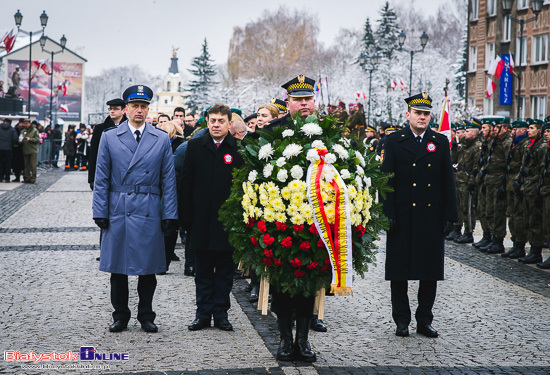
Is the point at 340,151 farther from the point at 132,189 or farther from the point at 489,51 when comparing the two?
the point at 489,51

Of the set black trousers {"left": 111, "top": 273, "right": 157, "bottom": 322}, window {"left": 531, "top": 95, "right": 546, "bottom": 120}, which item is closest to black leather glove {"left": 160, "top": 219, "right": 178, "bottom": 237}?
black trousers {"left": 111, "top": 273, "right": 157, "bottom": 322}

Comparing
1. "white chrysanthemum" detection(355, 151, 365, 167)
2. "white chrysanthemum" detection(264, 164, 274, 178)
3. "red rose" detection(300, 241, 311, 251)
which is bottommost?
"red rose" detection(300, 241, 311, 251)

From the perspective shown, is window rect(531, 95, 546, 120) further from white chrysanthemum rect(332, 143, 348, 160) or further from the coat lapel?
white chrysanthemum rect(332, 143, 348, 160)

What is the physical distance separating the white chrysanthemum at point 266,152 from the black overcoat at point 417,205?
164 centimetres

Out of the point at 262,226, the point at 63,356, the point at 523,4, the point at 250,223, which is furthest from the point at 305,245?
the point at 523,4

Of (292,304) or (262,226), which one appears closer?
(262,226)

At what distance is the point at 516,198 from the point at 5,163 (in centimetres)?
1893

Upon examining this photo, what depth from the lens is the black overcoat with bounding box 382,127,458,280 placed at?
25.8ft

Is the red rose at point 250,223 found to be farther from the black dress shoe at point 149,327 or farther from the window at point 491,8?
the window at point 491,8

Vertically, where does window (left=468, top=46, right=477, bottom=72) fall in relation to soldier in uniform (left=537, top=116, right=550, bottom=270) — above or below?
above

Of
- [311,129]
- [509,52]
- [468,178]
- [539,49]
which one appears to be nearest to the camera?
[311,129]

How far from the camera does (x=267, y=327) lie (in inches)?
312

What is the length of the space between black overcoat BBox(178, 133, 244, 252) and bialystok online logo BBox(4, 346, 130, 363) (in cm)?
158

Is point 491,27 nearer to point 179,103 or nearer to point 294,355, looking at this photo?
point 294,355
